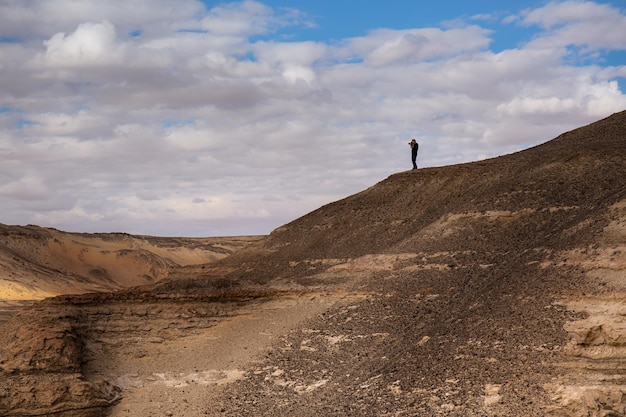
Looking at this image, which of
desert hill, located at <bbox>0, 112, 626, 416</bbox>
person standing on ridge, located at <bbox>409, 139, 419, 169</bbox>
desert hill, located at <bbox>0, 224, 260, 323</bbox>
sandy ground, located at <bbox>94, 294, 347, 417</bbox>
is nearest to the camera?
desert hill, located at <bbox>0, 112, 626, 416</bbox>

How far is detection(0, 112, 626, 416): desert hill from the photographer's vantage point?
1403cm

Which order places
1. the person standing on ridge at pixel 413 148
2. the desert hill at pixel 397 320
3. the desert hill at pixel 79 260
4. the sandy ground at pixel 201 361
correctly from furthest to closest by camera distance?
the desert hill at pixel 79 260 < the person standing on ridge at pixel 413 148 < the sandy ground at pixel 201 361 < the desert hill at pixel 397 320

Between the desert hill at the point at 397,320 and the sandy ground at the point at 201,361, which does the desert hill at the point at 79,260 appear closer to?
the desert hill at the point at 397,320

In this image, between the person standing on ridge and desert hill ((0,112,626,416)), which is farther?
the person standing on ridge

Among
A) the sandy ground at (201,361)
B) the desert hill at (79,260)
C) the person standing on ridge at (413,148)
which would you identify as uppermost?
the person standing on ridge at (413,148)

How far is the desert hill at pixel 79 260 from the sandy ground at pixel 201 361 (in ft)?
83.8

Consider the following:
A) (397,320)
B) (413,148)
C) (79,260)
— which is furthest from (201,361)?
(79,260)

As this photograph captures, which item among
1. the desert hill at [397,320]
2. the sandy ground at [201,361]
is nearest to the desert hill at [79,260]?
the desert hill at [397,320]

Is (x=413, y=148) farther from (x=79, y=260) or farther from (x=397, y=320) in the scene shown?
(x=79, y=260)

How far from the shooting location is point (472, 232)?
21.0 m

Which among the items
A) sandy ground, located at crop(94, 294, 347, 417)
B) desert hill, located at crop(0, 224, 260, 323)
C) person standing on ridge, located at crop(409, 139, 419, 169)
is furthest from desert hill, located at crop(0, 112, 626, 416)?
desert hill, located at crop(0, 224, 260, 323)

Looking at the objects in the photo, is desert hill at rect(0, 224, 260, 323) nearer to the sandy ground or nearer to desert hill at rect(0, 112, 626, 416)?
desert hill at rect(0, 112, 626, 416)

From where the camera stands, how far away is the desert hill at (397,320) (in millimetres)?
14031

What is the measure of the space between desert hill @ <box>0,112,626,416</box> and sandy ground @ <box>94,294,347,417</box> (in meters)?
0.05
